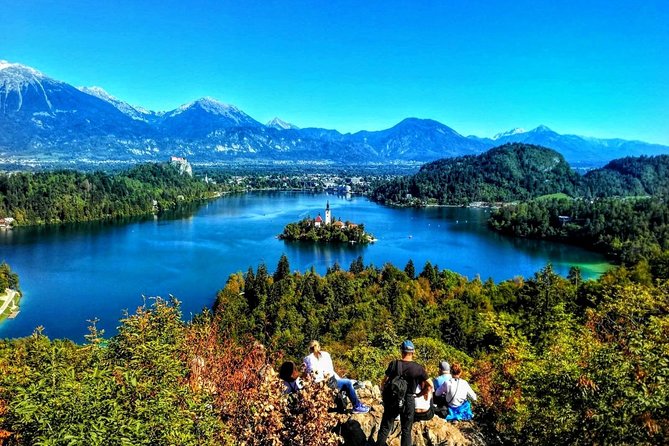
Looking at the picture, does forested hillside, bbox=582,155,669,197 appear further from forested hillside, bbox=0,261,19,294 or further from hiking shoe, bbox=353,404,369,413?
hiking shoe, bbox=353,404,369,413

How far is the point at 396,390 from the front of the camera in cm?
375

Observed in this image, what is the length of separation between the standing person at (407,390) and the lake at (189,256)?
14.5 meters

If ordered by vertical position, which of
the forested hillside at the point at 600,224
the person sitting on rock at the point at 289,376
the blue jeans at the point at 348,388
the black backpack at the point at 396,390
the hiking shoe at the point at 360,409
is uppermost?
the black backpack at the point at 396,390

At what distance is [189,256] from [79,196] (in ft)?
109

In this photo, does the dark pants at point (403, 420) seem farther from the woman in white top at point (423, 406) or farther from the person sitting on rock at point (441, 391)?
the person sitting on rock at point (441, 391)

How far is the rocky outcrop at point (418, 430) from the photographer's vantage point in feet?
14.2

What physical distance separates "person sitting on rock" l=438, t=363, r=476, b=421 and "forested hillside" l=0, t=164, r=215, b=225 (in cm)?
5687

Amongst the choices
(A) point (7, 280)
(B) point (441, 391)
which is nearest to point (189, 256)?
(A) point (7, 280)

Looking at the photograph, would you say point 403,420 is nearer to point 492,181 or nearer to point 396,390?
point 396,390

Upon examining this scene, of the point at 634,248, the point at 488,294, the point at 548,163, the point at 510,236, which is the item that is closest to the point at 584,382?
the point at 488,294

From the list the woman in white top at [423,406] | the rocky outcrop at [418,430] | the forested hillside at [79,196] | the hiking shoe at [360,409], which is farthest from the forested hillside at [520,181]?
the woman in white top at [423,406]

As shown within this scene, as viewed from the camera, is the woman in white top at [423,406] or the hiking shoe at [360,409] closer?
the woman in white top at [423,406]

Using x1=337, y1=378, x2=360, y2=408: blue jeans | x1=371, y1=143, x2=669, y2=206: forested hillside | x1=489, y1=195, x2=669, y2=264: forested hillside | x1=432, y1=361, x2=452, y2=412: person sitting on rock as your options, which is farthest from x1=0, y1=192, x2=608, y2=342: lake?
x1=371, y1=143, x2=669, y2=206: forested hillside

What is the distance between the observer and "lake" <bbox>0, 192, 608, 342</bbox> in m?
24.7
